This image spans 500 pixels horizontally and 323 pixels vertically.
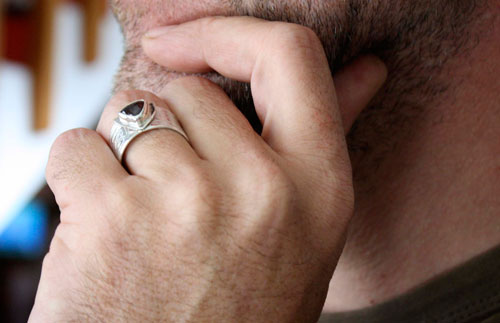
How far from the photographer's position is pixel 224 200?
68 centimetres

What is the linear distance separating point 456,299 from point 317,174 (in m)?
0.35

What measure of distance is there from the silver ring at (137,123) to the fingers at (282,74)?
0.11 meters

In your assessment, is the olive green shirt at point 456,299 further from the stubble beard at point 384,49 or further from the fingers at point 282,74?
the fingers at point 282,74

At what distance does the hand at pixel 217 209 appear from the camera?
0.67 m

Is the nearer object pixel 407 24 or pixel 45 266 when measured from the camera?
pixel 45 266

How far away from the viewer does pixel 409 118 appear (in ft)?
3.03

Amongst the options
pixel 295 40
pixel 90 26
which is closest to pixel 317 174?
pixel 295 40

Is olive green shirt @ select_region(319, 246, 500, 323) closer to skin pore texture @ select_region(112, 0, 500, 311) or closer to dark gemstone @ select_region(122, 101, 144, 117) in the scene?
skin pore texture @ select_region(112, 0, 500, 311)

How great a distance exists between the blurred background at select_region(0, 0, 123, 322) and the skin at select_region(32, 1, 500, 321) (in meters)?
1.88

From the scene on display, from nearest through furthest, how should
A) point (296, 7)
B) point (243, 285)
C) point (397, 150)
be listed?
point (243, 285)
point (296, 7)
point (397, 150)

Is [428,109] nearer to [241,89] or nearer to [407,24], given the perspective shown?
[407,24]

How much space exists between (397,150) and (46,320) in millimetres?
560

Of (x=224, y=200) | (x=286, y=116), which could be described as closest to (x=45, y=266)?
(x=224, y=200)

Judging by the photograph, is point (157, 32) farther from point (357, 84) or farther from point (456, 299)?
point (456, 299)
